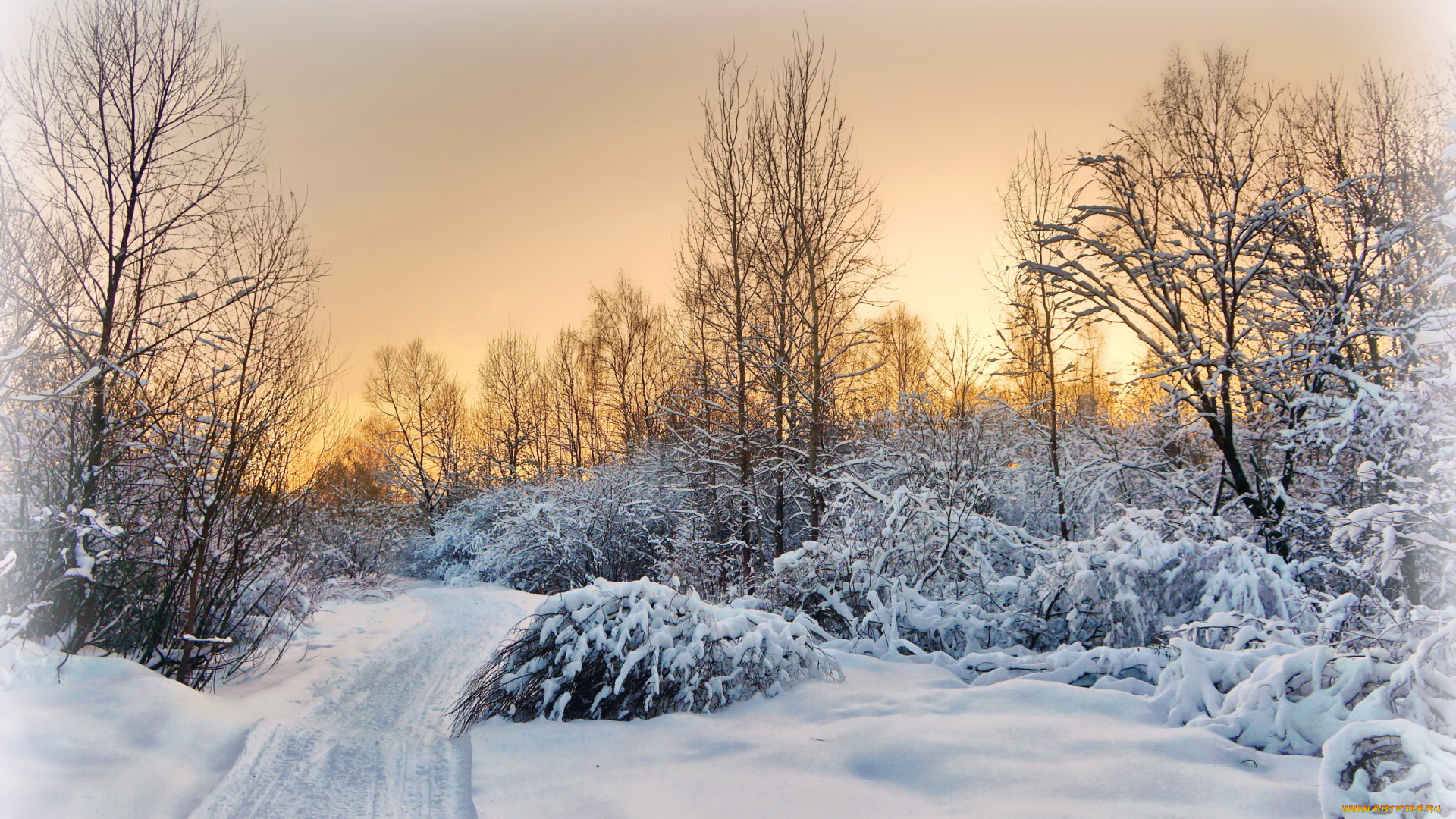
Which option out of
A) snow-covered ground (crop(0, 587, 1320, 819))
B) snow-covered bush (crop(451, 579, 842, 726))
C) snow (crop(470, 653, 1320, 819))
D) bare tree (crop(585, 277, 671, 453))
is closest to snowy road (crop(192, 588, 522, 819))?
snow-covered ground (crop(0, 587, 1320, 819))

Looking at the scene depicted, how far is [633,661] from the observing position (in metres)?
4.87

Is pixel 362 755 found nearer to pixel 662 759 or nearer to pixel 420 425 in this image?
pixel 662 759

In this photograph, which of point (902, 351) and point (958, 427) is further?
point (902, 351)

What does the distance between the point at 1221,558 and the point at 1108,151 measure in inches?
171

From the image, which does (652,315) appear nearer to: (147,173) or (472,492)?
(472,492)

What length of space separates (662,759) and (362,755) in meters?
2.15

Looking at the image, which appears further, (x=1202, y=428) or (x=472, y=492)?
(x=472, y=492)

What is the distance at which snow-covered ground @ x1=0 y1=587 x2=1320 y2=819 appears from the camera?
3.08 metres

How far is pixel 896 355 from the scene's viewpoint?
30125 mm

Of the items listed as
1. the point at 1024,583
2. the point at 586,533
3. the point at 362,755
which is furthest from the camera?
the point at 586,533

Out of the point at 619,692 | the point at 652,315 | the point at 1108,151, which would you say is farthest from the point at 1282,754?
the point at 652,315

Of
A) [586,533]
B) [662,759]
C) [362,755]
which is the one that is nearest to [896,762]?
[662,759]

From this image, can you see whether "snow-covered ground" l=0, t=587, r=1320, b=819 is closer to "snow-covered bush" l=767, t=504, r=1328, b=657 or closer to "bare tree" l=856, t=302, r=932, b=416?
"snow-covered bush" l=767, t=504, r=1328, b=657

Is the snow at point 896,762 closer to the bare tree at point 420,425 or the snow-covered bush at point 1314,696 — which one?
the snow-covered bush at point 1314,696
